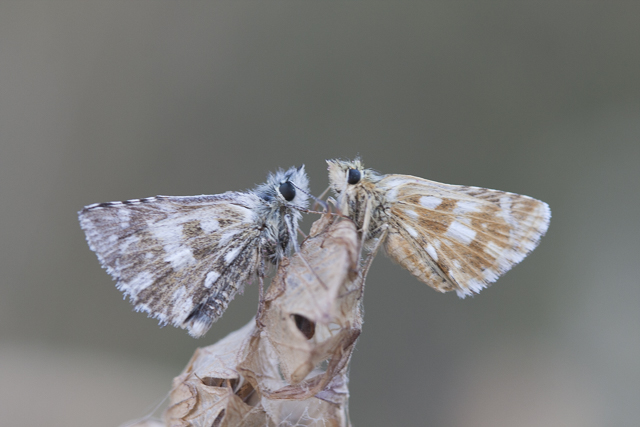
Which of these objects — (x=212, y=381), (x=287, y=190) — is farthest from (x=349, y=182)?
(x=212, y=381)

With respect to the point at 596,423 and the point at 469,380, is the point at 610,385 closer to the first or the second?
the point at 596,423

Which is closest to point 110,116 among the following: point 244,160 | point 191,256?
point 244,160

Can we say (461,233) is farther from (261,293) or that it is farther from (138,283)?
(138,283)

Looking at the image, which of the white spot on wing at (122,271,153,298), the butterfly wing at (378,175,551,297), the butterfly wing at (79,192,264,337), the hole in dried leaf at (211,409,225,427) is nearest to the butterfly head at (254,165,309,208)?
the butterfly wing at (79,192,264,337)

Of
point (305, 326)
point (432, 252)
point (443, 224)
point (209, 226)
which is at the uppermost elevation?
point (209, 226)

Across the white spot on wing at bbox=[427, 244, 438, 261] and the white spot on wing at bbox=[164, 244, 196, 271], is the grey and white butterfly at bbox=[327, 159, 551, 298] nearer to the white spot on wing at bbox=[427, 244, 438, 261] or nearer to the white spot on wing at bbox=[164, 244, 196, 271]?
the white spot on wing at bbox=[427, 244, 438, 261]

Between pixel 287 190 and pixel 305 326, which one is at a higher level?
pixel 287 190
